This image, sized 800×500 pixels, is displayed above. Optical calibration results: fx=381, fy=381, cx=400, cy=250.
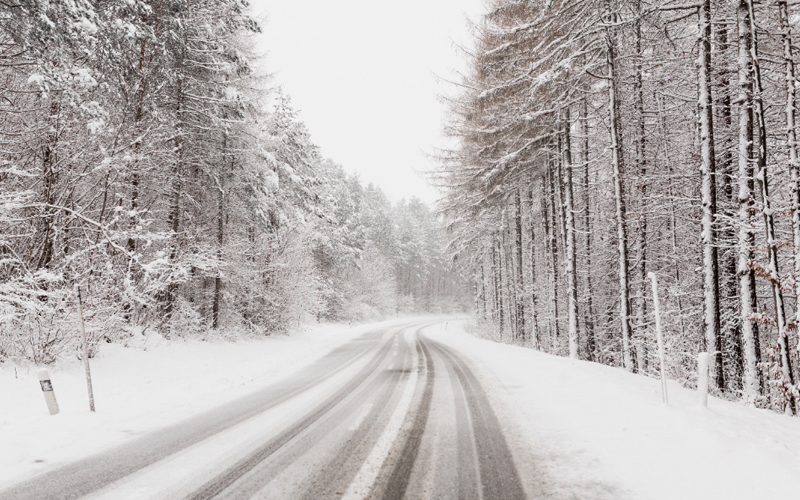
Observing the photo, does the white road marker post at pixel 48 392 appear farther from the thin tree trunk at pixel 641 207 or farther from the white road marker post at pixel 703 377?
the thin tree trunk at pixel 641 207

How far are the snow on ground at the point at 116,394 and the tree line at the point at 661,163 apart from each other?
10068 millimetres

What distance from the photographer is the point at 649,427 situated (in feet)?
15.6

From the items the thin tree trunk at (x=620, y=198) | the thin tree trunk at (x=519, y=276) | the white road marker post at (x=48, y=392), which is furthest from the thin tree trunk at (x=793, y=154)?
the thin tree trunk at (x=519, y=276)

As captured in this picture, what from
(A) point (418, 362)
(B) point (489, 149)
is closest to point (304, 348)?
(A) point (418, 362)

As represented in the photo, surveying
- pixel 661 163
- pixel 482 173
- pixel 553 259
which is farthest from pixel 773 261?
pixel 482 173

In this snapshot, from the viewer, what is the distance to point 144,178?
12180mm

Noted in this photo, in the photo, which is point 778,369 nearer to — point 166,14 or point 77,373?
point 77,373

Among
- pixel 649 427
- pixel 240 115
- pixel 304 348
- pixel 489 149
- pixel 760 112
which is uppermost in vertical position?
pixel 240 115

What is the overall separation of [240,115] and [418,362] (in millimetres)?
11000

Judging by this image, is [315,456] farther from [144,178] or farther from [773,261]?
[144,178]

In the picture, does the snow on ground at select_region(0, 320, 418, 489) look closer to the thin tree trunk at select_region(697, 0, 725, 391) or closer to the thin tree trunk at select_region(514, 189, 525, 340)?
the thin tree trunk at select_region(697, 0, 725, 391)

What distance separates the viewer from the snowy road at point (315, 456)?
341 centimetres

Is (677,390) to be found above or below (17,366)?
below

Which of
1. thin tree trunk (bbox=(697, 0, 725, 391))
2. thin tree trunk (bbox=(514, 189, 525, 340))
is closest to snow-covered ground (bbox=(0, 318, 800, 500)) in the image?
thin tree trunk (bbox=(697, 0, 725, 391))
